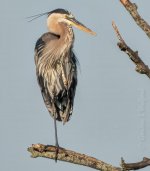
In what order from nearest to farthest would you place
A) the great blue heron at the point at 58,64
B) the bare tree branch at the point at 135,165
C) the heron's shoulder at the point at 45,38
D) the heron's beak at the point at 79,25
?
1. the bare tree branch at the point at 135,165
2. the heron's beak at the point at 79,25
3. the great blue heron at the point at 58,64
4. the heron's shoulder at the point at 45,38

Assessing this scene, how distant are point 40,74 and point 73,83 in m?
0.36

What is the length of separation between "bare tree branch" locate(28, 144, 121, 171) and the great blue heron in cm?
121

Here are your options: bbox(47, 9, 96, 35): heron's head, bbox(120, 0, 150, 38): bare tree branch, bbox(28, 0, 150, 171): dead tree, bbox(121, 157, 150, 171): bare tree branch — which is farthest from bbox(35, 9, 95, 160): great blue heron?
bbox(121, 157, 150, 171): bare tree branch

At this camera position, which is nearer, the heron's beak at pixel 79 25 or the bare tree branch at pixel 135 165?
the bare tree branch at pixel 135 165

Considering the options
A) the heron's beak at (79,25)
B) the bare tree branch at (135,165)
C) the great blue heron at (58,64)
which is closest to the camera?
the bare tree branch at (135,165)

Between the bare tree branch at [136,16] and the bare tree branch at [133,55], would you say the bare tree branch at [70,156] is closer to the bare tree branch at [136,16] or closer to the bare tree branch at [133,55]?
the bare tree branch at [133,55]

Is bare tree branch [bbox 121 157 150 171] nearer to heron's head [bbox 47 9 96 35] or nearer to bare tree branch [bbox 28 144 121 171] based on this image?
bare tree branch [bbox 28 144 121 171]

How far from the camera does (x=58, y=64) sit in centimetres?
624

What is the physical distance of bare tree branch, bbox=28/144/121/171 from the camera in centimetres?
424

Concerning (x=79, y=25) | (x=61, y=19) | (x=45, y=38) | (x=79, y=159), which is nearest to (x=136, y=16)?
(x=79, y=159)

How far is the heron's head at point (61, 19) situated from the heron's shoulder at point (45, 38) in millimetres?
80

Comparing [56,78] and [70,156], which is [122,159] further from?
[56,78]

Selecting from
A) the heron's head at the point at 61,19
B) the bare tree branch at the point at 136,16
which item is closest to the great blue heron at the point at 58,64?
the heron's head at the point at 61,19

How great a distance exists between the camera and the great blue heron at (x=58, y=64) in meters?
6.06
